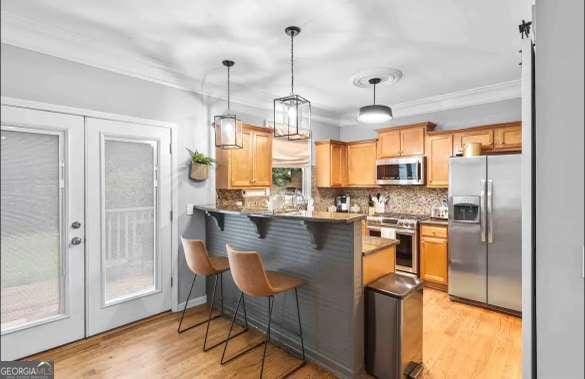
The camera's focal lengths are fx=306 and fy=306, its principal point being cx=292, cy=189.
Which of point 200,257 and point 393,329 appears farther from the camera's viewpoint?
point 200,257

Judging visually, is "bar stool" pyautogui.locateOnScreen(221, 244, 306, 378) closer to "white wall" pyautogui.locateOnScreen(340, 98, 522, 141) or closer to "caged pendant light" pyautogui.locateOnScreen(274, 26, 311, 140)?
"caged pendant light" pyautogui.locateOnScreen(274, 26, 311, 140)

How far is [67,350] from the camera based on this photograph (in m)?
2.70

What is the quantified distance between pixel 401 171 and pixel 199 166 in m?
3.06

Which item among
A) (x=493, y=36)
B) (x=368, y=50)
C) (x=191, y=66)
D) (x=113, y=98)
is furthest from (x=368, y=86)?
(x=113, y=98)

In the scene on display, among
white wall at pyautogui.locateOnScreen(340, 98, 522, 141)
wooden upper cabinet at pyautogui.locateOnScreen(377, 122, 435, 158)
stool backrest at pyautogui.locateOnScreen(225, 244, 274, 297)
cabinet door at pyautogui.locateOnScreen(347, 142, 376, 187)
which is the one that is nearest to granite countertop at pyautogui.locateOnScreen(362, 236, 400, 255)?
stool backrest at pyautogui.locateOnScreen(225, 244, 274, 297)

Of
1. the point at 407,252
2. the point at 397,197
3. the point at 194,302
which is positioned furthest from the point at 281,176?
the point at 194,302

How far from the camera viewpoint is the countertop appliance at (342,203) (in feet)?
19.1

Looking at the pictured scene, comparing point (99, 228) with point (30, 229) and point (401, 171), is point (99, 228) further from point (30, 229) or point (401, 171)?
point (401, 171)

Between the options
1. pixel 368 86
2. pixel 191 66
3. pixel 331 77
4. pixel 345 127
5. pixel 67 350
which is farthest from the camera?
pixel 345 127

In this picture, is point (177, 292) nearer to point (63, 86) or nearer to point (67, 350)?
point (67, 350)

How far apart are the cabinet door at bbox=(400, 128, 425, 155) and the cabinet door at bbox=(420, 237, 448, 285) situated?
1354mm

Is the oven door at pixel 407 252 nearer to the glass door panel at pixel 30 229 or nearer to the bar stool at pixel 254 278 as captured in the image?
the bar stool at pixel 254 278

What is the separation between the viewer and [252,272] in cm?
228

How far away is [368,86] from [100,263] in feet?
12.2
